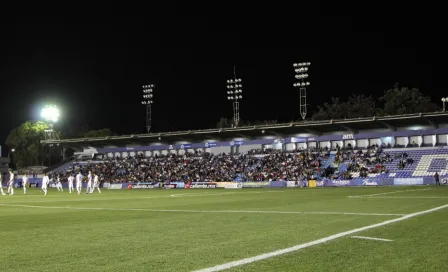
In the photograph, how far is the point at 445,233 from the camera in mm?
11344

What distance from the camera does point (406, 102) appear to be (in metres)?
100

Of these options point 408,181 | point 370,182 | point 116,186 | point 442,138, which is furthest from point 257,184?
point 442,138

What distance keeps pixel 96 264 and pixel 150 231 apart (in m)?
4.70

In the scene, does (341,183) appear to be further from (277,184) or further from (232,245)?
(232,245)

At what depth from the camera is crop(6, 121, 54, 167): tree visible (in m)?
112

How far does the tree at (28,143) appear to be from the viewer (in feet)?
367

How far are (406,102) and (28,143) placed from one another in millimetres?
84900

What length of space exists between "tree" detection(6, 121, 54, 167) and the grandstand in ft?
114

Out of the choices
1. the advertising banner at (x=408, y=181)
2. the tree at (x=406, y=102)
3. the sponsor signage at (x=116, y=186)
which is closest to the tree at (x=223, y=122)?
the tree at (x=406, y=102)

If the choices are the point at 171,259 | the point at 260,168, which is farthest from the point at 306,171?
the point at 171,259

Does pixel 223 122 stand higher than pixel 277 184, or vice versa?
pixel 223 122

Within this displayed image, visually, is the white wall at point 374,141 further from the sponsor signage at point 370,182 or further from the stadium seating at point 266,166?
the sponsor signage at point 370,182

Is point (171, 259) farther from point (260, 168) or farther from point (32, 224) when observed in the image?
point (260, 168)

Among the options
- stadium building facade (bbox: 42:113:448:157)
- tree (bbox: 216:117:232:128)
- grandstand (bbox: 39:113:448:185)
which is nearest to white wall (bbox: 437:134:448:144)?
stadium building facade (bbox: 42:113:448:157)
